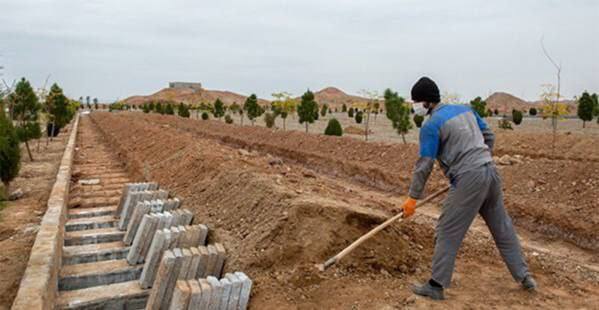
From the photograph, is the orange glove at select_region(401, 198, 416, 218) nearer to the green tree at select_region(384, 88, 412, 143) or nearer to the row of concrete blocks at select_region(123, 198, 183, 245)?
the row of concrete blocks at select_region(123, 198, 183, 245)

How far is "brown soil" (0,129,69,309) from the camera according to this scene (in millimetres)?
4355

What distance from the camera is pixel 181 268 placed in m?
4.07

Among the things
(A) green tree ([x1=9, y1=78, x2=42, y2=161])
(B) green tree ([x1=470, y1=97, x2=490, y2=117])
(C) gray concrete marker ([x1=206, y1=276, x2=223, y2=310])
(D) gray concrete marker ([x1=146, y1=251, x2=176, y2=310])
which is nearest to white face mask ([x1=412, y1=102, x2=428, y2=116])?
A: (C) gray concrete marker ([x1=206, y1=276, x2=223, y2=310])

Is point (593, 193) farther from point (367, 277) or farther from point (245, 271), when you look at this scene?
point (245, 271)

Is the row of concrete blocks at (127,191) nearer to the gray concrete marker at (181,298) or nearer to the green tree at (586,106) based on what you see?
the gray concrete marker at (181,298)

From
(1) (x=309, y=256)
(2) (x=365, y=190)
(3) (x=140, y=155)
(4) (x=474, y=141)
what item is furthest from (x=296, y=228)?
(3) (x=140, y=155)

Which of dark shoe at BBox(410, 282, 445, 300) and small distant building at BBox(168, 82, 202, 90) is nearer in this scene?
dark shoe at BBox(410, 282, 445, 300)

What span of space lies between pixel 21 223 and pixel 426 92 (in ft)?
18.2

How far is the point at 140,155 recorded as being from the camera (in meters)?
11.0

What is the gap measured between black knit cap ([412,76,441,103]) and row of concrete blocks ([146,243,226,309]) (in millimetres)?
2209

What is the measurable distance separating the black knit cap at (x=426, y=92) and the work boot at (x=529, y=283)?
159 centimetres

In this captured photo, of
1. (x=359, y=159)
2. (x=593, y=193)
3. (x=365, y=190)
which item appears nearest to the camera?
(x=593, y=193)

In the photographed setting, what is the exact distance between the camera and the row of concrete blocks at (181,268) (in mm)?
3957

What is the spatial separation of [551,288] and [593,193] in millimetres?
3696
